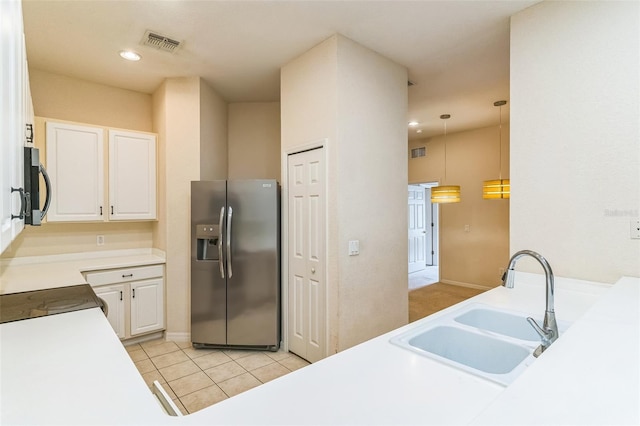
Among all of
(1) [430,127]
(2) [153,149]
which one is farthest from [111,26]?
(1) [430,127]

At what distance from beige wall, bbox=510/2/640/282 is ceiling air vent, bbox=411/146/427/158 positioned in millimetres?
4291

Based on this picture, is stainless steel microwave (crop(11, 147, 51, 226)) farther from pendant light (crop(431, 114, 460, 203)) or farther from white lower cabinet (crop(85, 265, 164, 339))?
pendant light (crop(431, 114, 460, 203))

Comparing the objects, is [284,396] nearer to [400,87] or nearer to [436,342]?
[436,342]

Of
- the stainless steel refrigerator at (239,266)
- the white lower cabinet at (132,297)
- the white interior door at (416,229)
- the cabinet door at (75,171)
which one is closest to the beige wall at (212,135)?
the stainless steel refrigerator at (239,266)

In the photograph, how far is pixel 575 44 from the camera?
6.76ft

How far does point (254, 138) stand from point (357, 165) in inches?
84.8

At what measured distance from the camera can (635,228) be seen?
6.07 ft

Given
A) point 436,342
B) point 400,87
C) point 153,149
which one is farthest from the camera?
point 153,149

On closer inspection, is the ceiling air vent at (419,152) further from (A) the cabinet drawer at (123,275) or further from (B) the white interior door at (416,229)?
(A) the cabinet drawer at (123,275)

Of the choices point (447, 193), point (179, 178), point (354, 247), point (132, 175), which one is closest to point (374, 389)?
point (354, 247)

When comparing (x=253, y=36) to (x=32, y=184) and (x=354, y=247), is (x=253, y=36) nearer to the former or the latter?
(x=354, y=247)

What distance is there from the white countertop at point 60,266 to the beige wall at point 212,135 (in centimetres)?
117

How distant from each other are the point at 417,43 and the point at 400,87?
1.59ft

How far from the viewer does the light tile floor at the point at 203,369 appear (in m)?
2.49
